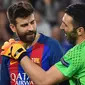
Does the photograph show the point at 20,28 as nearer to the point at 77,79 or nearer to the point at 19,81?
the point at 19,81

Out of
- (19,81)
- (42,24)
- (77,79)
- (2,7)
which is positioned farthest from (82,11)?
(2,7)

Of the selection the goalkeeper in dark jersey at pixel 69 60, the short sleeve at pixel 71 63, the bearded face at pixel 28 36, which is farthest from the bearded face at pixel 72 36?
the bearded face at pixel 28 36

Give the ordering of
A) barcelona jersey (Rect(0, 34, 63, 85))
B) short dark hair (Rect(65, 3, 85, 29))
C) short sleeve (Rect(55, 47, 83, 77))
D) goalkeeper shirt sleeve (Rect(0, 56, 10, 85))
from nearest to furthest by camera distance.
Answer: short sleeve (Rect(55, 47, 83, 77))
short dark hair (Rect(65, 3, 85, 29))
barcelona jersey (Rect(0, 34, 63, 85))
goalkeeper shirt sleeve (Rect(0, 56, 10, 85))

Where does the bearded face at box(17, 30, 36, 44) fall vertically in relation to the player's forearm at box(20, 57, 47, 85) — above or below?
above

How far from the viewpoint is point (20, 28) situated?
15.3 ft

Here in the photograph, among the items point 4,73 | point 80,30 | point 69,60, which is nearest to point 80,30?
point 80,30

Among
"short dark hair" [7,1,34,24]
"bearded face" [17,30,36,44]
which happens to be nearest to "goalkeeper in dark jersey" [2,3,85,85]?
"bearded face" [17,30,36,44]

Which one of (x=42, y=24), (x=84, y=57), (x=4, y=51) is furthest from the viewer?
(x=42, y=24)

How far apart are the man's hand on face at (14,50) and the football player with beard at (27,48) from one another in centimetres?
8

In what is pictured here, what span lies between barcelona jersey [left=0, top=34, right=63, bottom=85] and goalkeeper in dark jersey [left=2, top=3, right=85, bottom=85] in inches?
9.2

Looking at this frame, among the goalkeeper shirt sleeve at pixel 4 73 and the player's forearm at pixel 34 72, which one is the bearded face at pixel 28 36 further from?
the player's forearm at pixel 34 72

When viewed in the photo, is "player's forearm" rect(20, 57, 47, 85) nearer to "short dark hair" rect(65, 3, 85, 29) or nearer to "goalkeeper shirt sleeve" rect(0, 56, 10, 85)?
"goalkeeper shirt sleeve" rect(0, 56, 10, 85)

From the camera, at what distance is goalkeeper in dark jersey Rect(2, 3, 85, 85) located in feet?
13.5

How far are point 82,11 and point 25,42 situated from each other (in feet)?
2.40
